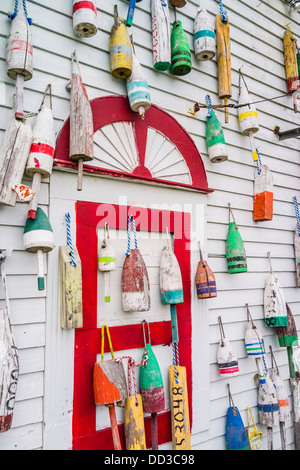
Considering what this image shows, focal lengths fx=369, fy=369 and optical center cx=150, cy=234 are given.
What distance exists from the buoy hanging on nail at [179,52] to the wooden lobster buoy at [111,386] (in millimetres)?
2306

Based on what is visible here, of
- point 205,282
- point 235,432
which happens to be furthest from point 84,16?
point 235,432

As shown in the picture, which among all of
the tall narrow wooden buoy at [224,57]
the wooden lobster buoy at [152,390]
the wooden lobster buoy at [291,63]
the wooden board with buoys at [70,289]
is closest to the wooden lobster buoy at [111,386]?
the wooden lobster buoy at [152,390]

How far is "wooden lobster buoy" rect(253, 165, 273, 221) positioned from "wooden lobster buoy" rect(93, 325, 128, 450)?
76.4 inches

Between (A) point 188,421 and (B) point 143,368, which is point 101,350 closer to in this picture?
(B) point 143,368

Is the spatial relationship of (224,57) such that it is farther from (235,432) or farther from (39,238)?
(235,432)

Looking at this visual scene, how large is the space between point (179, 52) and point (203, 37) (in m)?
0.40

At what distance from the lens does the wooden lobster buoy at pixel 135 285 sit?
7.91 feet

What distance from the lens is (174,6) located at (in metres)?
3.19

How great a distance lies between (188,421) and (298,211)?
2471 millimetres

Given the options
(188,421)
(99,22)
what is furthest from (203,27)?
(188,421)

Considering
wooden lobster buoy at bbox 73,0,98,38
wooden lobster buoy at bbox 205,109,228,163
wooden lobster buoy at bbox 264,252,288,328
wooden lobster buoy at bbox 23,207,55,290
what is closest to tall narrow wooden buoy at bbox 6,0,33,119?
wooden lobster buoy at bbox 73,0,98,38

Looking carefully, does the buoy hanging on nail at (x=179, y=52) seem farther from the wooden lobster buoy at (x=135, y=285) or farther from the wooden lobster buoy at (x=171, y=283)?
the wooden lobster buoy at (x=135, y=285)

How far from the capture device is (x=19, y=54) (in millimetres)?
2162

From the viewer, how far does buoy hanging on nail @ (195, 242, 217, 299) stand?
110 inches
